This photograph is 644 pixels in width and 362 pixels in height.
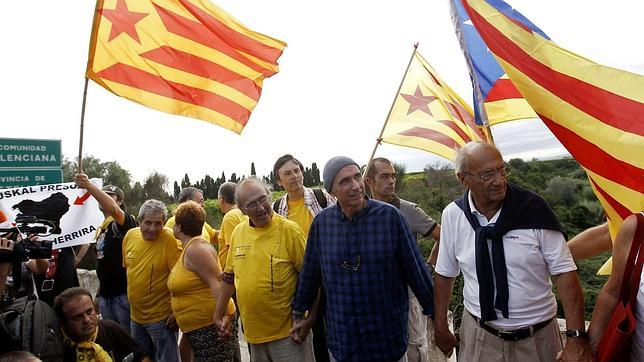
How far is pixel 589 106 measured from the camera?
271 cm

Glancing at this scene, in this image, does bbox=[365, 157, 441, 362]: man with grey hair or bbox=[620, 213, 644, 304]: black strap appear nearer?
bbox=[620, 213, 644, 304]: black strap

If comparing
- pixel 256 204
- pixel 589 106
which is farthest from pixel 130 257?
pixel 589 106

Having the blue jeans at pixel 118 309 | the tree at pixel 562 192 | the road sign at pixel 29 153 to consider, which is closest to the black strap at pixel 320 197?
the blue jeans at pixel 118 309

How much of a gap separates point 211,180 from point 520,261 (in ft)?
112

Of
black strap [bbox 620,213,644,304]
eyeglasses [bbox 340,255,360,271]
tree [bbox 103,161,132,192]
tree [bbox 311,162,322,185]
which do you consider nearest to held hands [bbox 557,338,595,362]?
black strap [bbox 620,213,644,304]

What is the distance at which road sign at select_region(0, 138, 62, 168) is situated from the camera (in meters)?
5.42

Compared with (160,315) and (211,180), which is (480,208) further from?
(211,180)

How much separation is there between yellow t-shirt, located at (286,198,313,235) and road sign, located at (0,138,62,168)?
3471 millimetres

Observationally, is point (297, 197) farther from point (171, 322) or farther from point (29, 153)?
point (29, 153)

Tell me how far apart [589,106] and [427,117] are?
2.14m

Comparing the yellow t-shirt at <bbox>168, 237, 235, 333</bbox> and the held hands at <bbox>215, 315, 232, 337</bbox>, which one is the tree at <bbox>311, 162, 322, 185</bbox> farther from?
the held hands at <bbox>215, 315, 232, 337</bbox>

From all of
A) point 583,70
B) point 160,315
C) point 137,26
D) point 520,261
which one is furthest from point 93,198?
point 583,70

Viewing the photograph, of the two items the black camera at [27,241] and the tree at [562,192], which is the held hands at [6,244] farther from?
the tree at [562,192]

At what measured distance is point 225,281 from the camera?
3520mm
